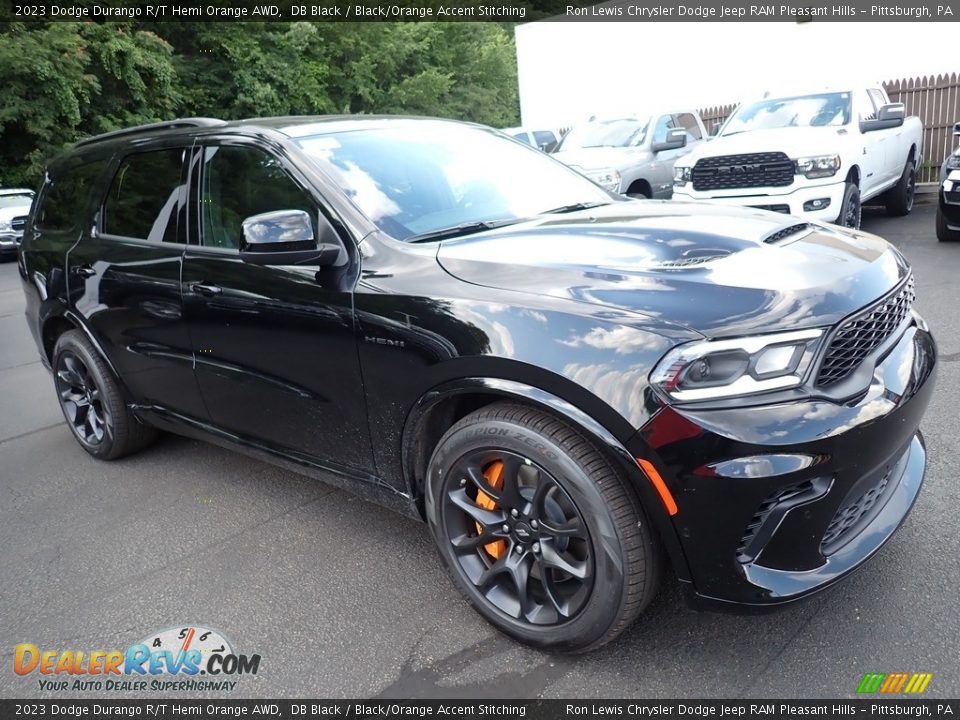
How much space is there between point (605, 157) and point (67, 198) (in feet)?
25.0

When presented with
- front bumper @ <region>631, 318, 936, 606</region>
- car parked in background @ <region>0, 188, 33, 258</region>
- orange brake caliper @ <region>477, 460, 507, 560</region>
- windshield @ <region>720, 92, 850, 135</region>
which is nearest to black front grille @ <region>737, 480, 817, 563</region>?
front bumper @ <region>631, 318, 936, 606</region>

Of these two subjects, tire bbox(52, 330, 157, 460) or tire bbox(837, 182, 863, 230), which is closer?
tire bbox(52, 330, 157, 460)

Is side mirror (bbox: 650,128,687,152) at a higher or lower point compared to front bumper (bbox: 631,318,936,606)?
higher

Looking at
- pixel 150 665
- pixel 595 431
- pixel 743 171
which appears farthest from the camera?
pixel 743 171

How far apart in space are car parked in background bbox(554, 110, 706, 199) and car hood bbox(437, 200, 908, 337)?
752 centimetres

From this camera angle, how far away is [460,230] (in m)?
2.93

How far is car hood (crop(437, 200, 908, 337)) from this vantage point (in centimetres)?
212

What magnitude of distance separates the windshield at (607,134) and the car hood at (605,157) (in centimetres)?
32

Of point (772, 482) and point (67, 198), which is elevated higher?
point (67, 198)

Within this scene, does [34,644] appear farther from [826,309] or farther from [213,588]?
[826,309]

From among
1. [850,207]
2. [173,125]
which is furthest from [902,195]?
[173,125]

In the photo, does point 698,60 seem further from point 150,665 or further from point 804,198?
point 150,665

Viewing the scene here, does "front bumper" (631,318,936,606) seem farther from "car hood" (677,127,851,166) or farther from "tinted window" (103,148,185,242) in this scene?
"car hood" (677,127,851,166)

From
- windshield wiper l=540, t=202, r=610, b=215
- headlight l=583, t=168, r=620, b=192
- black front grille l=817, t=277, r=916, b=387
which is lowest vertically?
headlight l=583, t=168, r=620, b=192
